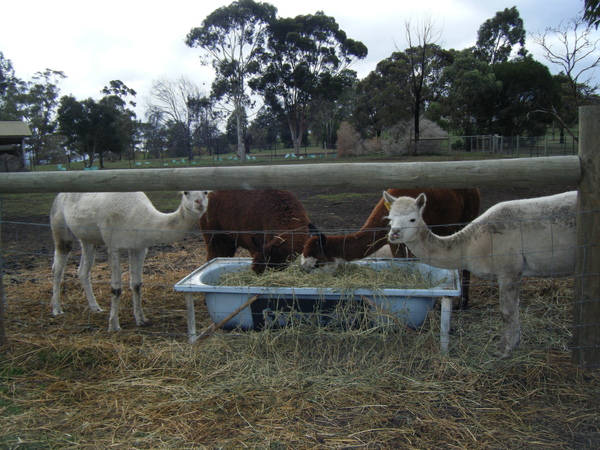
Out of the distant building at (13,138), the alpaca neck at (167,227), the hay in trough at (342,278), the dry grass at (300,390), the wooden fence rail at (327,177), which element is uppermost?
the distant building at (13,138)

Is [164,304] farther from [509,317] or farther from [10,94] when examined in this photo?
[10,94]

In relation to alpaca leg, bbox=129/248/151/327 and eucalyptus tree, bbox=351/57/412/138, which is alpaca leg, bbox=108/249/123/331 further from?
eucalyptus tree, bbox=351/57/412/138

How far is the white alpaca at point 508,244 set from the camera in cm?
370

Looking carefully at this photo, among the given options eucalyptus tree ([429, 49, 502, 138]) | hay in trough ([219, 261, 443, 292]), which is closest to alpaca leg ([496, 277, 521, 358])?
hay in trough ([219, 261, 443, 292])

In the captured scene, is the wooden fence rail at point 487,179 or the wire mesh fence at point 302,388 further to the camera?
the wooden fence rail at point 487,179

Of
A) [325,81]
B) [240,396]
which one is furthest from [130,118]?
[240,396]

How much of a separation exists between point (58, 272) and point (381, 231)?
4073 mm

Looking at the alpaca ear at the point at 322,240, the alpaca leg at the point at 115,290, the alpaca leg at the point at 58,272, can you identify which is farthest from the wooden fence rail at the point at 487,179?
the alpaca leg at the point at 58,272

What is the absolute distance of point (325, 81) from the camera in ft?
148

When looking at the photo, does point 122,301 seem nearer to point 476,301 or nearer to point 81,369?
point 81,369

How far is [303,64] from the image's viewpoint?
45.0 metres

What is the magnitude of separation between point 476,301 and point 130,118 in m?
48.4

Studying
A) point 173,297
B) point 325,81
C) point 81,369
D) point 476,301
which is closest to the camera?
point 81,369

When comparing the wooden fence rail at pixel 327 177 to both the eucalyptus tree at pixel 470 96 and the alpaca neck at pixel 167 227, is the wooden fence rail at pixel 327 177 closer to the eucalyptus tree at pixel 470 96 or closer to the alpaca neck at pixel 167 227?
the alpaca neck at pixel 167 227
